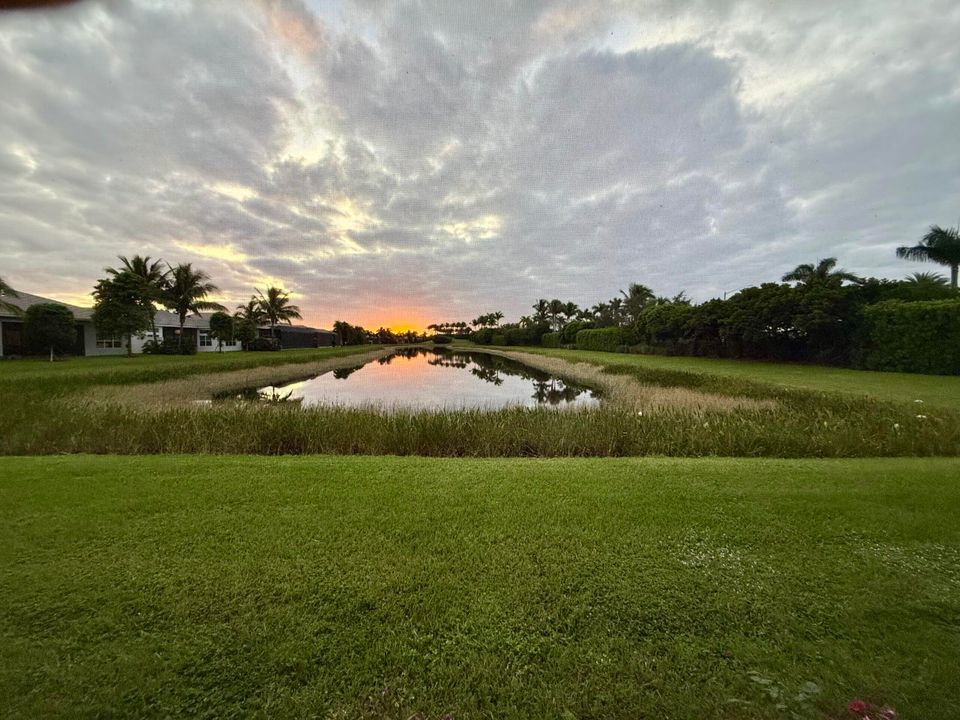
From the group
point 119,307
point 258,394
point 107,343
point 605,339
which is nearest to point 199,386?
point 258,394

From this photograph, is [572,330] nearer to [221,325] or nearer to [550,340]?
[550,340]

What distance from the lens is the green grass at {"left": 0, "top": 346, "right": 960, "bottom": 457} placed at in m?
5.98

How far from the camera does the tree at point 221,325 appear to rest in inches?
1373

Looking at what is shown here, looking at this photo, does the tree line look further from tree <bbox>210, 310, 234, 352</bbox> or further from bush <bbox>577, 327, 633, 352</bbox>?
tree <bbox>210, 310, 234, 352</bbox>

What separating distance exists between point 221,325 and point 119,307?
14.4 metres

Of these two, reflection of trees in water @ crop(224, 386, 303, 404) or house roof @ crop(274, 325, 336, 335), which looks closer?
reflection of trees in water @ crop(224, 386, 303, 404)

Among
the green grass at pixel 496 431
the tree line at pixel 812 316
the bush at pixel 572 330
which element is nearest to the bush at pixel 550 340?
the bush at pixel 572 330

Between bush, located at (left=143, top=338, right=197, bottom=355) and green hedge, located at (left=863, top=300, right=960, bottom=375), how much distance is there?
37.3m

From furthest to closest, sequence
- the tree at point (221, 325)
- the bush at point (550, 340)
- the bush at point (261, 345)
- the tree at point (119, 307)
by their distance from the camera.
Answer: the bush at point (550, 340), the bush at point (261, 345), the tree at point (221, 325), the tree at point (119, 307)

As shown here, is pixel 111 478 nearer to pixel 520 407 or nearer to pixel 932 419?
pixel 520 407

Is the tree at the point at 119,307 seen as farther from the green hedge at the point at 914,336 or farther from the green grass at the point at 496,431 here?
the green hedge at the point at 914,336

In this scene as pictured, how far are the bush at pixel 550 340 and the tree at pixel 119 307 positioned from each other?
46.3m

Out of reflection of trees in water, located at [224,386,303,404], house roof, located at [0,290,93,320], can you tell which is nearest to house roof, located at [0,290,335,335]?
house roof, located at [0,290,93,320]

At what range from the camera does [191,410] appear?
764 cm
